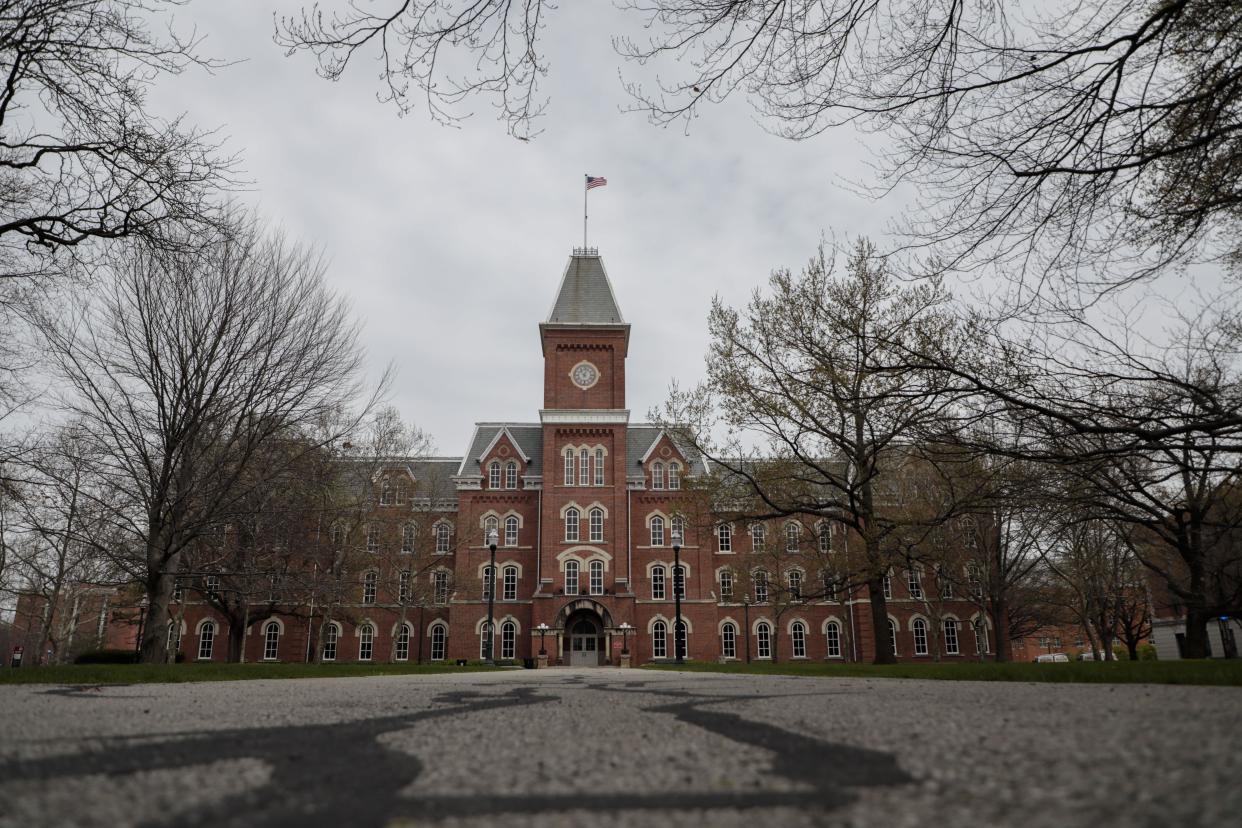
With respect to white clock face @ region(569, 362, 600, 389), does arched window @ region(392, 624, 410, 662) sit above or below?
below

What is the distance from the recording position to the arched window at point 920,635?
147 feet

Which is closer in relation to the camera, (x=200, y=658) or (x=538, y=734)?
(x=538, y=734)

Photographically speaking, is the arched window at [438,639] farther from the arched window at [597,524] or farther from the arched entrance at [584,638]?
the arched window at [597,524]

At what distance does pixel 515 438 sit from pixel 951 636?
28.9 metres

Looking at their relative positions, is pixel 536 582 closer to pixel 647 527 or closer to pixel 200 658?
pixel 647 527

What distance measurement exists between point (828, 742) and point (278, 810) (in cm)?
212

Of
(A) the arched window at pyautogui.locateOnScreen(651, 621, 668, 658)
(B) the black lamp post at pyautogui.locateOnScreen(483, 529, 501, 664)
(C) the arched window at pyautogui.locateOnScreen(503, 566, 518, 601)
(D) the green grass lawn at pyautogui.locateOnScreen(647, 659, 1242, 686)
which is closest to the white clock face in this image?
(B) the black lamp post at pyautogui.locateOnScreen(483, 529, 501, 664)

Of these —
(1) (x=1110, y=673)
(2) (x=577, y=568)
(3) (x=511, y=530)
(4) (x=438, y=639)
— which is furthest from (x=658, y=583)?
(1) (x=1110, y=673)

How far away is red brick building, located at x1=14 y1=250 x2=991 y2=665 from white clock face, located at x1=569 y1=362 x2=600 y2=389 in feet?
0.22

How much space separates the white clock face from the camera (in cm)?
4269

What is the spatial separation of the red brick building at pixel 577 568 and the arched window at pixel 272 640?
0.38 feet

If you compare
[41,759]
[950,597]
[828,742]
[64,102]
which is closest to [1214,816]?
[828,742]

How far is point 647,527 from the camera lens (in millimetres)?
43031

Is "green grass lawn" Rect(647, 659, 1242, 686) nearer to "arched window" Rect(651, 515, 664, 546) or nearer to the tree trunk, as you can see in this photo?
the tree trunk
